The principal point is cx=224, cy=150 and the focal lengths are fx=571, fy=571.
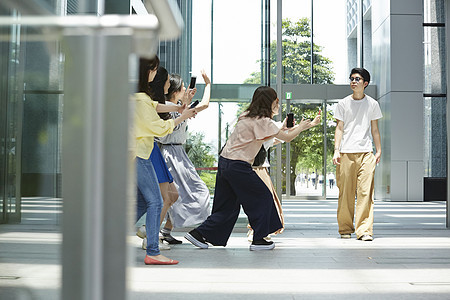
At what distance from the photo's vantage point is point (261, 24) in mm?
7449

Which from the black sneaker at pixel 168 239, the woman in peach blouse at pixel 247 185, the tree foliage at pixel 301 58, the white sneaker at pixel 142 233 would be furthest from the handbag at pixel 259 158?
the tree foliage at pixel 301 58

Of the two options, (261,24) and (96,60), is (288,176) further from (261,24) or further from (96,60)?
(96,60)

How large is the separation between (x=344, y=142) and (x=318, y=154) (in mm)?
10986

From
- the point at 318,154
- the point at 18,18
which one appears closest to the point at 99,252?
the point at 18,18

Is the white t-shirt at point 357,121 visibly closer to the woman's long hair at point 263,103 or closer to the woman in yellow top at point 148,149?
the woman's long hair at point 263,103

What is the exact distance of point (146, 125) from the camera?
150 inches

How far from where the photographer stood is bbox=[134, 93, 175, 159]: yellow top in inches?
147

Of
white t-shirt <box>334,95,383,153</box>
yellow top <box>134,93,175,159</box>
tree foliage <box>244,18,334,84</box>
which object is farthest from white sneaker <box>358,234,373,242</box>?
tree foliage <box>244,18,334,84</box>

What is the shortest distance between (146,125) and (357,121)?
3406mm

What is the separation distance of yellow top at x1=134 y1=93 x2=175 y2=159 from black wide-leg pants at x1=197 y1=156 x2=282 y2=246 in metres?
1.31

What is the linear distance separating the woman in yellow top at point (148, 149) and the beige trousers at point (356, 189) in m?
2.72

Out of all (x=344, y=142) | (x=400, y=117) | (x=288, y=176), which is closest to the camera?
(x=344, y=142)

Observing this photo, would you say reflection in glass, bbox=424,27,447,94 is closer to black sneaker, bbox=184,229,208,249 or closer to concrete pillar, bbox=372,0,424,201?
concrete pillar, bbox=372,0,424,201

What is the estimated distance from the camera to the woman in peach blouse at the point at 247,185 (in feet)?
17.1
